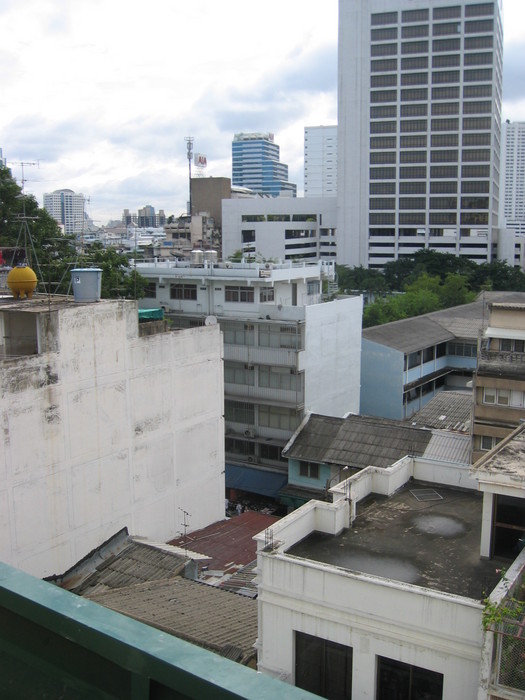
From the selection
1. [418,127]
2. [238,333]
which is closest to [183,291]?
[238,333]

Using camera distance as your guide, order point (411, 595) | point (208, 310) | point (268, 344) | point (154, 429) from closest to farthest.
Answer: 1. point (411, 595)
2. point (154, 429)
3. point (268, 344)
4. point (208, 310)

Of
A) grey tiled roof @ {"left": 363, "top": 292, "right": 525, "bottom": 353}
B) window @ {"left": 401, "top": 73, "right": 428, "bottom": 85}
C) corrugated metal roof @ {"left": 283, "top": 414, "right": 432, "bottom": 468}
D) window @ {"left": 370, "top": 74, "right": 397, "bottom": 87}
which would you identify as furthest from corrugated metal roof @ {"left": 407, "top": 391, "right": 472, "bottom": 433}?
window @ {"left": 370, "top": 74, "right": 397, "bottom": 87}

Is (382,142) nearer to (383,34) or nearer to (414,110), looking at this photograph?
(414,110)

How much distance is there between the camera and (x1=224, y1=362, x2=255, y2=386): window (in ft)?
102

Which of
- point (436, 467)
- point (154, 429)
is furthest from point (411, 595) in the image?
point (154, 429)

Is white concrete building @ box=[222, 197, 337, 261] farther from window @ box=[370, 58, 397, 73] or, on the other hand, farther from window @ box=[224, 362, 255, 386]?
window @ box=[224, 362, 255, 386]

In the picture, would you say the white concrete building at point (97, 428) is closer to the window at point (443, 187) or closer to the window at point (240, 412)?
the window at point (240, 412)

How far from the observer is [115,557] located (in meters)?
19.0

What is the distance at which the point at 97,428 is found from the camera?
64.0ft

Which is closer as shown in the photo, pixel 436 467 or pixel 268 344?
pixel 436 467

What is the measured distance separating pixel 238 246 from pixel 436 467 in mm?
80554

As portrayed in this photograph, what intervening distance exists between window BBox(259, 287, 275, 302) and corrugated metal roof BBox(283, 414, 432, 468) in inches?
247

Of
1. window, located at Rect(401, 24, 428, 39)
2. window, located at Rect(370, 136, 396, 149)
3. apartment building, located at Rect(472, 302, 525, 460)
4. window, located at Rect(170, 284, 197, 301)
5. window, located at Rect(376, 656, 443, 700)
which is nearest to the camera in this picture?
window, located at Rect(376, 656, 443, 700)

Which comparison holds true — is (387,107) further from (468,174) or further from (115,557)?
(115,557)
